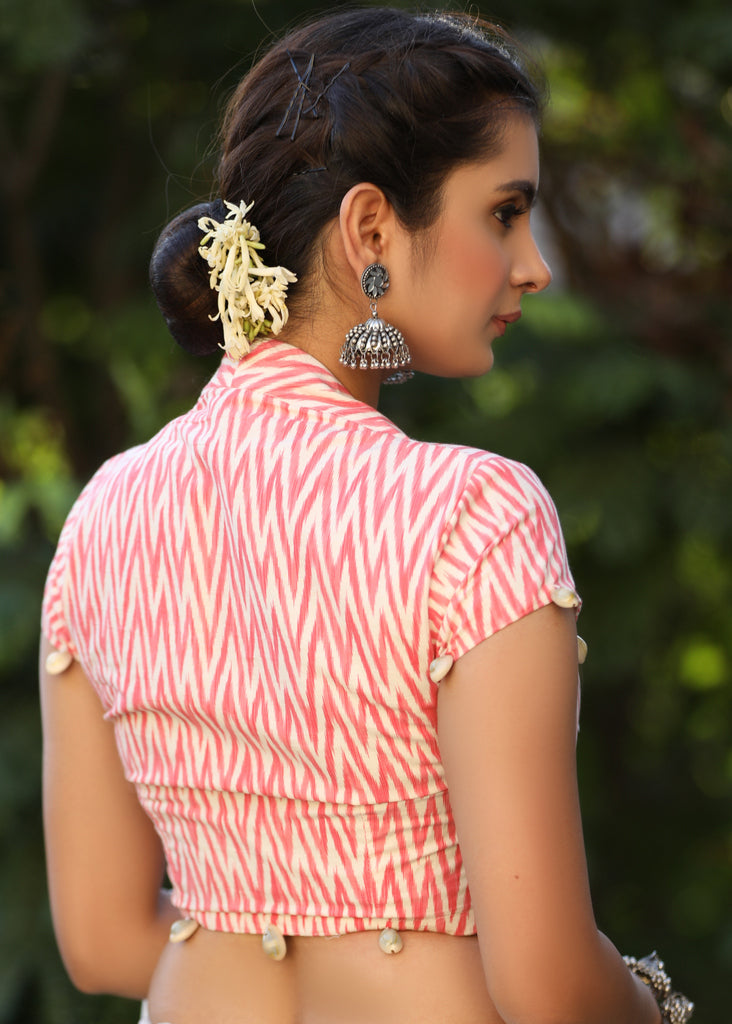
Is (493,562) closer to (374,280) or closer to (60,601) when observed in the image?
(374,280)

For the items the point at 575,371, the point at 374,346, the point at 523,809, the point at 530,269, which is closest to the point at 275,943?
the point at 523,809

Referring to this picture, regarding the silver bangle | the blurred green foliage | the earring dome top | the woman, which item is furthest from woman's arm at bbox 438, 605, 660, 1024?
the blurred green foliage

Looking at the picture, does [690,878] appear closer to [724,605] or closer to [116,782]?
[724,605]

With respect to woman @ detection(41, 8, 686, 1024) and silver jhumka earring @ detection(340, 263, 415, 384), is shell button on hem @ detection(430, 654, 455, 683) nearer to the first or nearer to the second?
woman @ detection(41, 8, 686, 1024)

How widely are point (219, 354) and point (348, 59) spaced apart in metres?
1.21

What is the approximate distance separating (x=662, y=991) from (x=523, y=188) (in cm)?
64

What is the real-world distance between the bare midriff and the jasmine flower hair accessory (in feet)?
1.51

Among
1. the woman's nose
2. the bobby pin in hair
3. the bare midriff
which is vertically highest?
the bobby pin in hair

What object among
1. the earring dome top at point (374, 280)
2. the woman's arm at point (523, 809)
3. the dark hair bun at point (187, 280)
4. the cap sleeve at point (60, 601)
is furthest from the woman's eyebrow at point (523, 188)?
the cap sleeve at point (60, 601)

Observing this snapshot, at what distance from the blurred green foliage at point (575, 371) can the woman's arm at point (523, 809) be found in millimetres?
1057

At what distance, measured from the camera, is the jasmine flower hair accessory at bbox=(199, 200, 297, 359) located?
0.99 meters

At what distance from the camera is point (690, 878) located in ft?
8.59

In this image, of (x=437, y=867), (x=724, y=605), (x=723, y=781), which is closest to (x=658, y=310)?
(x=724, y=605)

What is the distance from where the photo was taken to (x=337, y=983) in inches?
37.0
